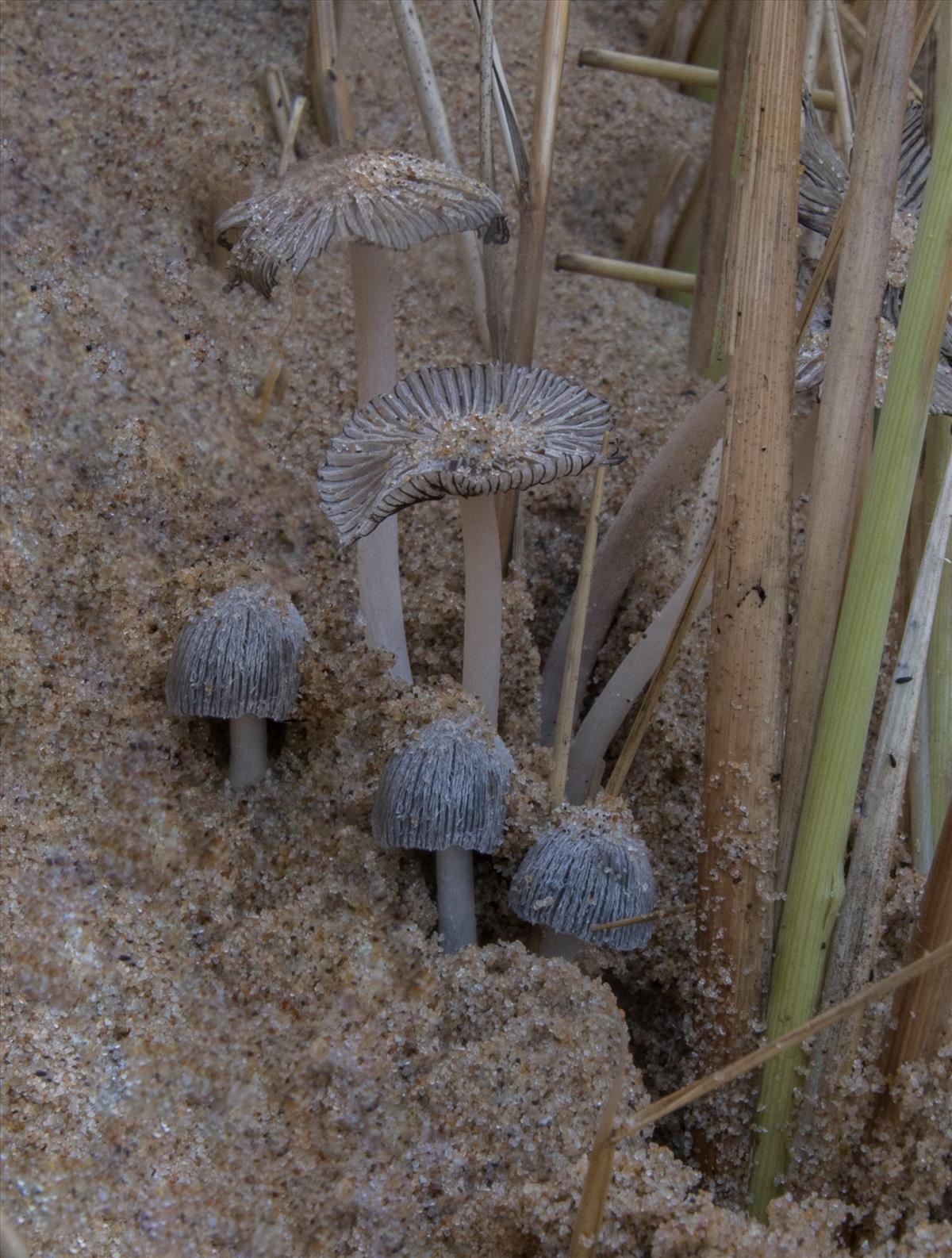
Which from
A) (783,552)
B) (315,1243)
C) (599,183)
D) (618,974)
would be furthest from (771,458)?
(599,183)

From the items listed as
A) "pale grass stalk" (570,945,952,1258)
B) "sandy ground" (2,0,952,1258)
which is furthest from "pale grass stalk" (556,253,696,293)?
"pale grass stalk" (570,945,952,1258)

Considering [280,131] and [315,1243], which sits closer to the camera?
[315,1243]

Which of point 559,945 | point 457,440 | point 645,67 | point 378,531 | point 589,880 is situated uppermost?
point 645,67

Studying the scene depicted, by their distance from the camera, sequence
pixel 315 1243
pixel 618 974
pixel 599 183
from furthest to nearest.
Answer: pixel 599 183 → pixel 618 974 → pixel 315 1243

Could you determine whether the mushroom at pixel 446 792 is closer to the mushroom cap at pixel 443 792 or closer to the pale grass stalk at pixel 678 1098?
the mushroom cap at pixel 443 792

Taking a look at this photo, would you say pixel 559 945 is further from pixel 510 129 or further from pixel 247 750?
pixel 510 129

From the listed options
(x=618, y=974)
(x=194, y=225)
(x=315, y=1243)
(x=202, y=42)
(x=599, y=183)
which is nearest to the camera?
(x=315, y=1243)

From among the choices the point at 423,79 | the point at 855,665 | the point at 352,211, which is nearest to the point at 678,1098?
the point at 855,665

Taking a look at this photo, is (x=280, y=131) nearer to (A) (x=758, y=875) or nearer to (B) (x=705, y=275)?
(B) (x=705, y=275)
